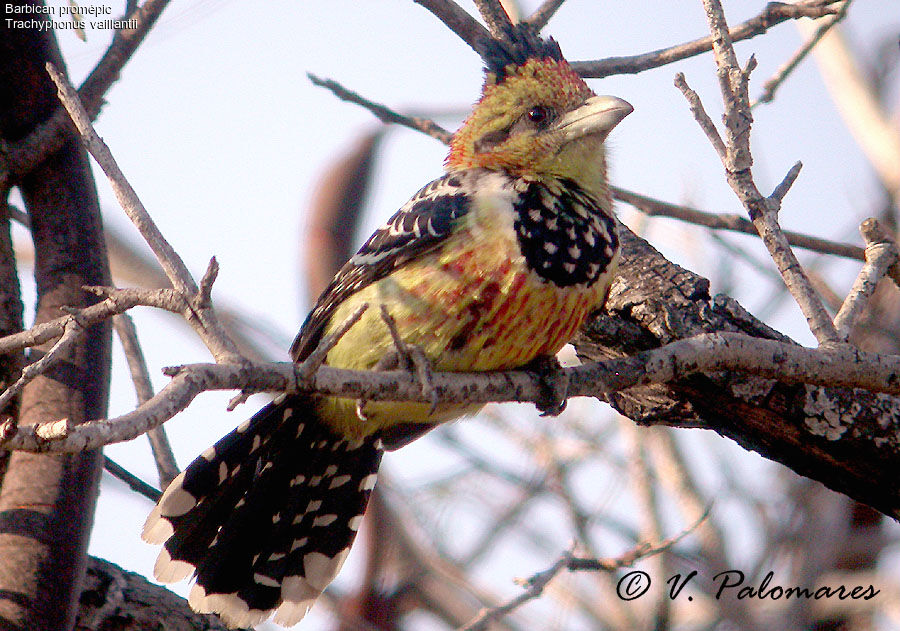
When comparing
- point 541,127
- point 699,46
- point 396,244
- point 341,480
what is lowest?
point 341,480

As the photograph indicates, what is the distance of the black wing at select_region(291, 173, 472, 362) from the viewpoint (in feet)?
9.95

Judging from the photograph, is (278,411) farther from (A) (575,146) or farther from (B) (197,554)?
(A) (575,146)

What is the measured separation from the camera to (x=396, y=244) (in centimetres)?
310

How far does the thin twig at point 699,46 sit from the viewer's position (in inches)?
130

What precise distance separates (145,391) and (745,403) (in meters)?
1.88

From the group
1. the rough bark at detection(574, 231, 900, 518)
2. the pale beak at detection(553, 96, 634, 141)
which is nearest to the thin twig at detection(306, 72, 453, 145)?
the pale beak at detection(553, 96, 634, 141)

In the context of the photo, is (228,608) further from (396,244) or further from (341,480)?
(396,244)

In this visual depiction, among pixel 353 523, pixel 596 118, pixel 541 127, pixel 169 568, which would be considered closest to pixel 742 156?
pixel 596 118

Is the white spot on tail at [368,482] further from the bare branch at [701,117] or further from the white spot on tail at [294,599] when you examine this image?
the bare branch at [701,117]

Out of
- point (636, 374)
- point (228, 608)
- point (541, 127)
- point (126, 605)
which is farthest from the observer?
point (541, 127)

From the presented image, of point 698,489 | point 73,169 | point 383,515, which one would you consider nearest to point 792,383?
point 73,169

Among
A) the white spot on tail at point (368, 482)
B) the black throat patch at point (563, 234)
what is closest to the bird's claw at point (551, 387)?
the black throat patch at point (563, 234)

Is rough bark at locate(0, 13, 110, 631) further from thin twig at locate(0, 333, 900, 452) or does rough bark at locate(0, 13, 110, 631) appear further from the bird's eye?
the bird's eye

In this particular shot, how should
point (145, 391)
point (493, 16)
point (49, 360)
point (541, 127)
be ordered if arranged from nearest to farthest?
point (49, 360)
point (145, 391)
point (541, 127)
point (493, 16)
